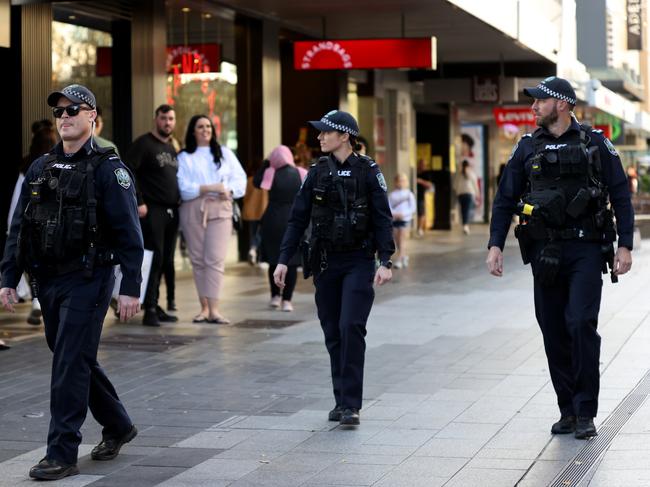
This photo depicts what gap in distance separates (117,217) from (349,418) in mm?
1904

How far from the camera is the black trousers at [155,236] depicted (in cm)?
1252

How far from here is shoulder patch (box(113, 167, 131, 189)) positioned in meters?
6.55

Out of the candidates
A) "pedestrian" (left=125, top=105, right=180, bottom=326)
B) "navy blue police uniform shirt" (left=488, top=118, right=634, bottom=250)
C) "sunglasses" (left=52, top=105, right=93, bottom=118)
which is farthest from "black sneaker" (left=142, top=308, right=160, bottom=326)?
"sunglasses" (left=52, top=105, right=93, bottom=118)

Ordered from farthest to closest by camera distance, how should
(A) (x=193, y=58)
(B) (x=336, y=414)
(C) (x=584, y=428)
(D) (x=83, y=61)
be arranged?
(A) (x=193, y=58), (D) (x=83, y=61), (B) (x=336, y=414), (C) (x=584, y=428)

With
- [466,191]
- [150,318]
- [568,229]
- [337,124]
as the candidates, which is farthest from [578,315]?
[466,191]

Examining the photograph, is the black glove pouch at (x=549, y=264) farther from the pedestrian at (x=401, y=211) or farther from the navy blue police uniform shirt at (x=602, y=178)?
the pedestrian at (x=401, y=211)

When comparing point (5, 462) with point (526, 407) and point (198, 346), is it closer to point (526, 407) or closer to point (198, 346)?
point (526, 407)

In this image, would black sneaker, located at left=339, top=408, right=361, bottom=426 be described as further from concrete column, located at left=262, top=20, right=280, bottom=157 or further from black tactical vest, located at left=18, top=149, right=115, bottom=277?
concrete column, located at left=262, top=20, right=280, bottom=157

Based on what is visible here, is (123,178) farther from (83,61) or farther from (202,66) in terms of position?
(202,66)

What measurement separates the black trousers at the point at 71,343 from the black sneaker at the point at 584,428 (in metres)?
2.52

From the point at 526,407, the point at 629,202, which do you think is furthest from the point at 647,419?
the point at 629,202

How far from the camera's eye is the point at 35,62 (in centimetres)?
1512

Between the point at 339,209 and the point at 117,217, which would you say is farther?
the point at 339,209

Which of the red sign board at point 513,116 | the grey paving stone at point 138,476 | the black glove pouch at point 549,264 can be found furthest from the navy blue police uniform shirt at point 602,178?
the red sign board at point 513,116
